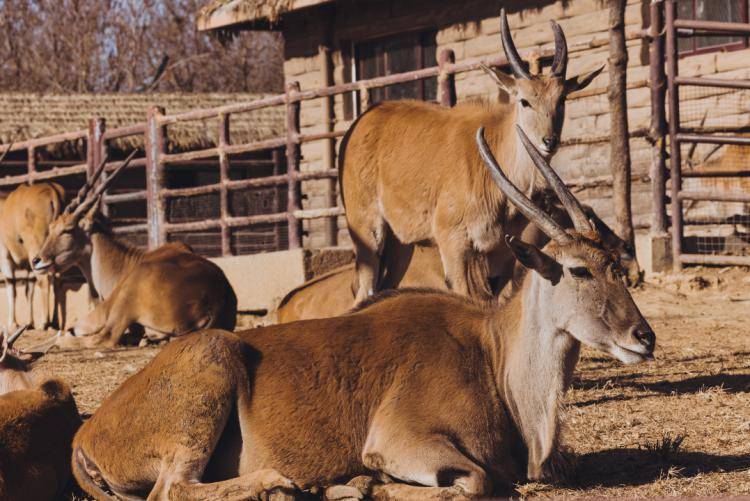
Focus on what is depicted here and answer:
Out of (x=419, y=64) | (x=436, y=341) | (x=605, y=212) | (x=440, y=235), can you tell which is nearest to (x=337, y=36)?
(x=419, y=64)

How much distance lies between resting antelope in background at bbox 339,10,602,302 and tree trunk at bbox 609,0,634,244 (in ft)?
9.56

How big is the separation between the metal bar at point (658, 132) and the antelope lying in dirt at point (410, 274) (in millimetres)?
555

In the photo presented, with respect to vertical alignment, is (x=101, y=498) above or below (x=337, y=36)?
below

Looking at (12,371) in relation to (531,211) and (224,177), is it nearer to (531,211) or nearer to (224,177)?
(531,211)

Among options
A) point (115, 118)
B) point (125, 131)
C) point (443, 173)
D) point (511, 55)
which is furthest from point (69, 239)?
point (115, 118)

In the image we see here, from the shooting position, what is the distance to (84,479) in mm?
5258

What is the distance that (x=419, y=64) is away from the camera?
17.1 m

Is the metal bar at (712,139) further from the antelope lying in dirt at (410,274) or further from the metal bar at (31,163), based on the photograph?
the metal bar at (31,163)

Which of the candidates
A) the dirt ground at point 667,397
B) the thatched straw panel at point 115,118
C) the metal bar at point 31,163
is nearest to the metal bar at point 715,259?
the dirt ground at point 667,397

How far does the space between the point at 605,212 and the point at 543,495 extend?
32.8 ft

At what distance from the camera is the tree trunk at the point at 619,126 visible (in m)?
11.6

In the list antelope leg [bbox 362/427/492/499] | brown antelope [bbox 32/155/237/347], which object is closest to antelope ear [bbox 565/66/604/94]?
antelope leg [bbox 362/427/492/499]

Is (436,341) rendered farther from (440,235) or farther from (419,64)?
(419,64)

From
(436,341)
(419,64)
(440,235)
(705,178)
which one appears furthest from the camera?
(419,64)
